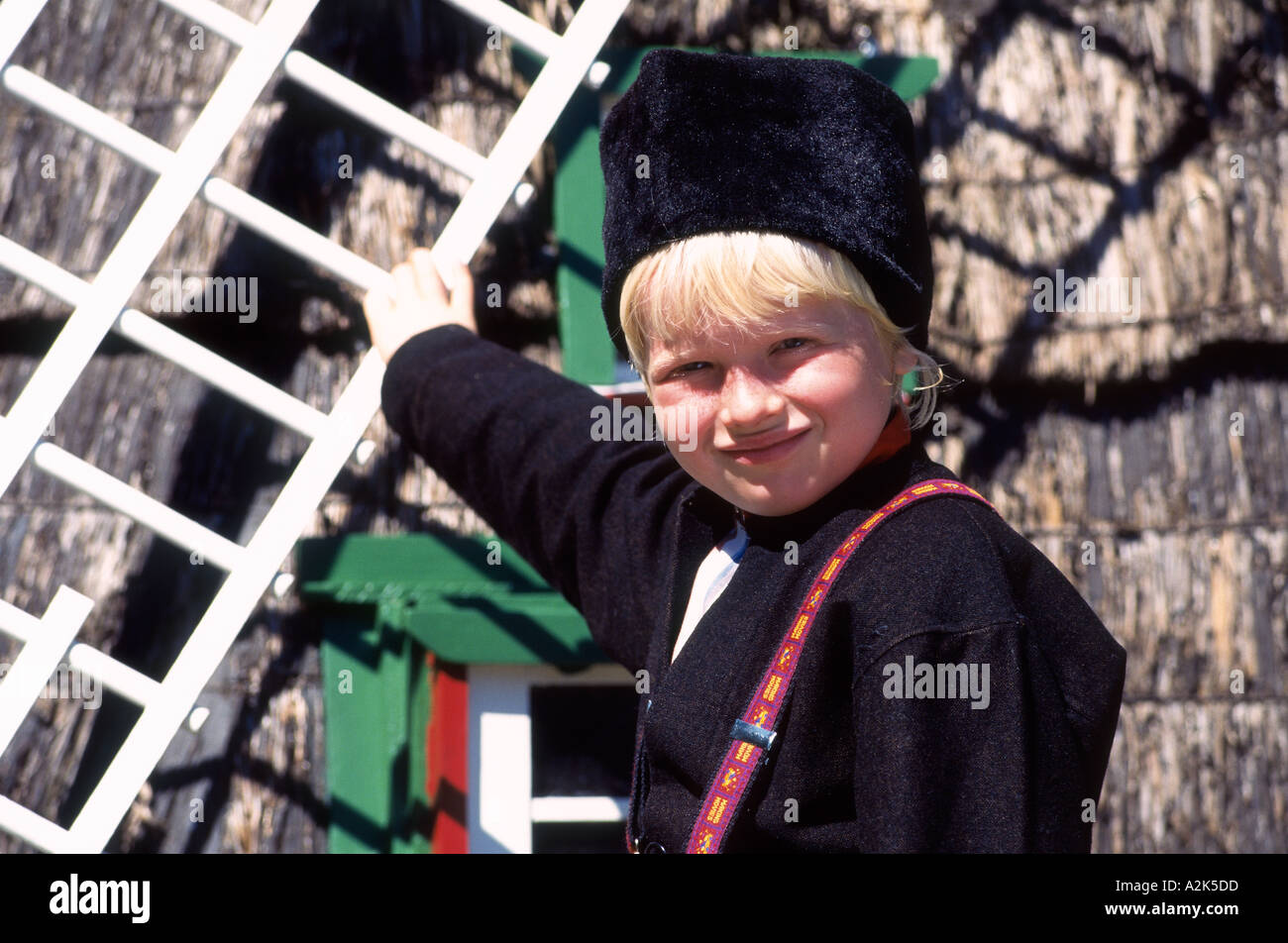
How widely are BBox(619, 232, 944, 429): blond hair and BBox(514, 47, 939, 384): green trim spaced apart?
2.16 ft

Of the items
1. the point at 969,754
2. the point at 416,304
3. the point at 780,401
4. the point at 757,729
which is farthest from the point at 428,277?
the point at 969,754

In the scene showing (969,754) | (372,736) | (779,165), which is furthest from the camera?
(372,736)

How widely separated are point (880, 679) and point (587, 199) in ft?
3.46

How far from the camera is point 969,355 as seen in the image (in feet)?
6.03

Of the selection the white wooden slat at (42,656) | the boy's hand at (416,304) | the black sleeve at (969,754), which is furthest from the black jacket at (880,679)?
the white wooden slat at (42,656)

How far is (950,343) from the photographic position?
1840mm

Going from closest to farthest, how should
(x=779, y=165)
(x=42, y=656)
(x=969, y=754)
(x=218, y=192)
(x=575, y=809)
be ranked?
(x=969, y=754), (x=779, y=165), (x=42, y=656), (x=218, y=192), (x=575, y=809)

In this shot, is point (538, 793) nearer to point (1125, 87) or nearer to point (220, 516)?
point (220, 516)

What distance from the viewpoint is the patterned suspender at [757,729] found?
103 centimetres

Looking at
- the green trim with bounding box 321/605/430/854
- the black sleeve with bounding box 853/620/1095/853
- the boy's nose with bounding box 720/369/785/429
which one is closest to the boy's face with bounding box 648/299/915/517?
the boy's nose with bounding box 720/369/785/429

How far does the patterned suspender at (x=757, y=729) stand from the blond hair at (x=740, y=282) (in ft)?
0.69

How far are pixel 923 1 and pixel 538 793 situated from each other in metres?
1.45

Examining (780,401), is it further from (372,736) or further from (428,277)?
(372,736)

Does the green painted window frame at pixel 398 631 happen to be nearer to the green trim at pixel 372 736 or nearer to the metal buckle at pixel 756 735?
the green trim at pixel 372 736
